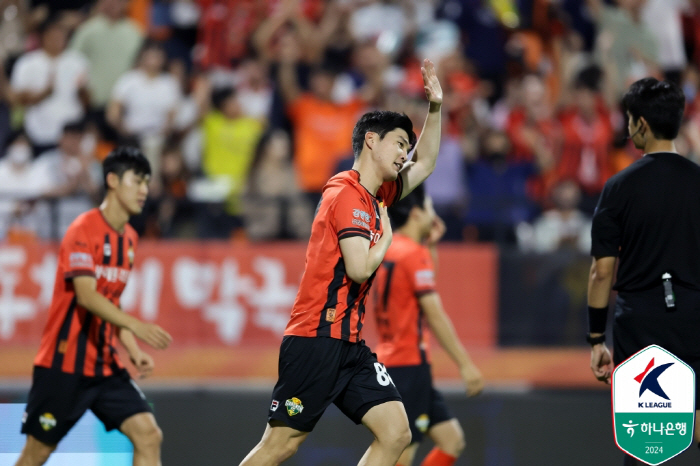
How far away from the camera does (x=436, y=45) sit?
13602 mm

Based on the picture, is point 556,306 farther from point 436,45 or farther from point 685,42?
point 685,42

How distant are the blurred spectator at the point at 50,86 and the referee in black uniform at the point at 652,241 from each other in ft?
29.8

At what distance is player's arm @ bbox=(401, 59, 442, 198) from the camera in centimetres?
511

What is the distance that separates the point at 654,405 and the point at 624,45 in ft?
Result: 32.6

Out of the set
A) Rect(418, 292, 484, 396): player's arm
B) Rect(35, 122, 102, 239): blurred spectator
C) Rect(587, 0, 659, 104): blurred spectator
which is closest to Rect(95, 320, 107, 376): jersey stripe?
Rect(418, 292, 484, 396): player's arm

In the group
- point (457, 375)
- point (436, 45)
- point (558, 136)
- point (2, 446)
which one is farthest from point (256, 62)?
point (2, 446)

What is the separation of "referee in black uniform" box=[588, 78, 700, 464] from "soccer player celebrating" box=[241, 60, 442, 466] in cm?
118

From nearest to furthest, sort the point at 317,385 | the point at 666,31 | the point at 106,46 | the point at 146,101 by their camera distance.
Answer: the point at 317,385, the point at 146,101, the point at 106,46, the point at 666,31

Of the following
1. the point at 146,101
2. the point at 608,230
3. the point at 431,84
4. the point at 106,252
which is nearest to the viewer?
the point at 608,230

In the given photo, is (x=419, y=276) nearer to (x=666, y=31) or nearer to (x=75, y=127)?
(x=75, y=127)

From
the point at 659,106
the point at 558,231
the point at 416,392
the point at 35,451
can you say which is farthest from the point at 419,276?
the point at 558,231

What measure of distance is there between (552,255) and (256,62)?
4857 millimetres

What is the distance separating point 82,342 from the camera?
5.51 metres

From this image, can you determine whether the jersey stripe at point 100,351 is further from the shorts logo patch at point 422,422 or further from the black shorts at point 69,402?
the shorts logo patch at point 422,422
